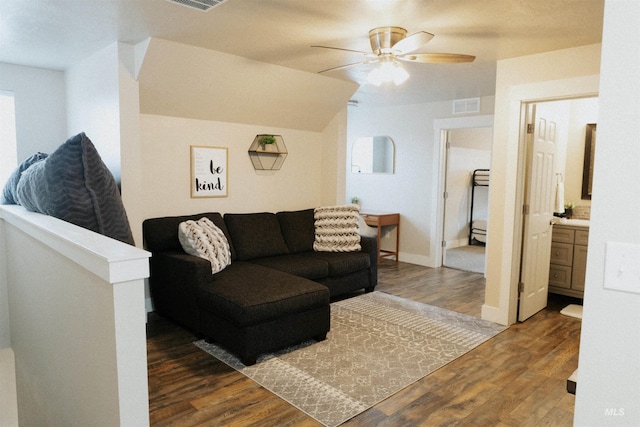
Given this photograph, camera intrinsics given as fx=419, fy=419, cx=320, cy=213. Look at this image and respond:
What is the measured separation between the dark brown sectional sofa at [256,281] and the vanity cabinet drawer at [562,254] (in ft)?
6.15

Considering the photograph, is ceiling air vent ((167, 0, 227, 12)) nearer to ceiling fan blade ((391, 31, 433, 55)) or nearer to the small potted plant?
ceiling fan blade ((391, 31, 433, 55))

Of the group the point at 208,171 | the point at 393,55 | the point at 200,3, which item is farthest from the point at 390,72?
the point at 208,171

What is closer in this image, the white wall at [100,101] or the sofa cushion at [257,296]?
the sofa cushion at [257,296]

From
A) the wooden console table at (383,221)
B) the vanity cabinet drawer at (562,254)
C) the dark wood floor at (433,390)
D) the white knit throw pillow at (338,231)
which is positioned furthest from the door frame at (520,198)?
the wooden console table at (383,221)

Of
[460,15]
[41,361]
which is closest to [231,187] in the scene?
[41,361]

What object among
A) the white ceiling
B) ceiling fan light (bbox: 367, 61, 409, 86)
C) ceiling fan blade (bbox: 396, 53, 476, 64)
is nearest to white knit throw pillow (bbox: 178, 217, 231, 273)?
the white ceiling

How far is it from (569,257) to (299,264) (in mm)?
2807

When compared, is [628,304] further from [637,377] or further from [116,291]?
[116,291]

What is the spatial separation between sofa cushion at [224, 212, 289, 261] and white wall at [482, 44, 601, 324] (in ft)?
6.93

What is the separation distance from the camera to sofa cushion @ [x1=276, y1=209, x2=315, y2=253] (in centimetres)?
462

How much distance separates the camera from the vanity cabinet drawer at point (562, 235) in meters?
4.33

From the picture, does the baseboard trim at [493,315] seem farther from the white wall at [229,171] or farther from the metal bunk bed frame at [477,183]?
the metal bunk bed frame at [477,183]

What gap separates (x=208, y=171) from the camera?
14.0ft

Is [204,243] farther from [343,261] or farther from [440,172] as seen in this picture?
[440,172]
